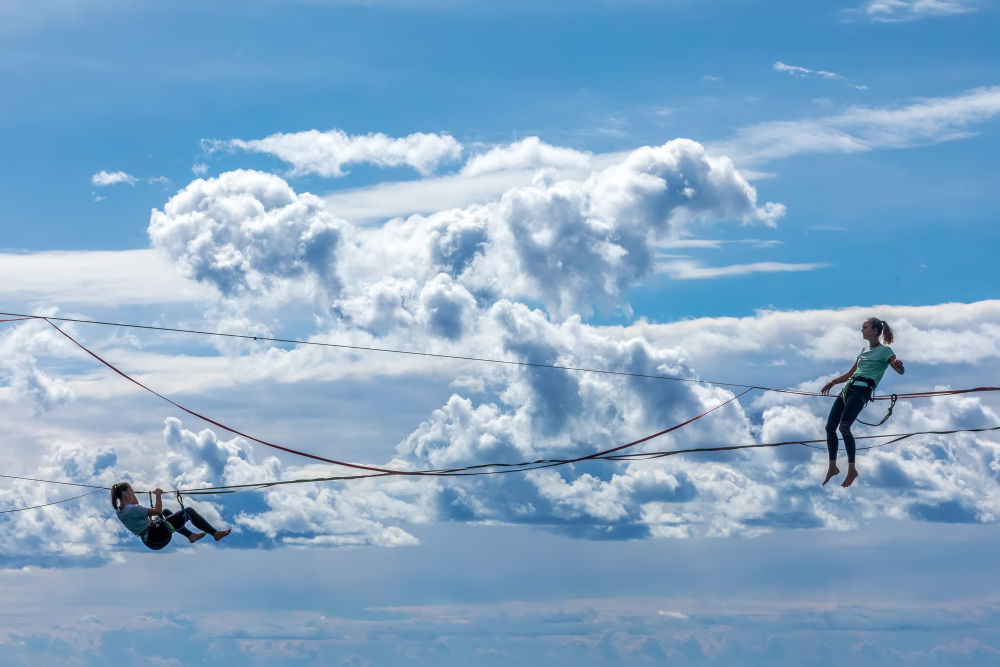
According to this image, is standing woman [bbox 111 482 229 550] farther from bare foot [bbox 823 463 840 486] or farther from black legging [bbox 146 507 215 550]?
bare foot [bbox 823 463 840 486]

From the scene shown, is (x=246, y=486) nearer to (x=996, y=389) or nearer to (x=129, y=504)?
(x=129, y=504)

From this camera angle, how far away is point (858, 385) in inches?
898

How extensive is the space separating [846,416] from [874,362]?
4.21 feet

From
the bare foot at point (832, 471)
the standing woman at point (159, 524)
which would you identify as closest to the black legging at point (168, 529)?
the standing woman at point (159, 524)

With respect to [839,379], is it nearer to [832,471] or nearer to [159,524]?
[832,471]

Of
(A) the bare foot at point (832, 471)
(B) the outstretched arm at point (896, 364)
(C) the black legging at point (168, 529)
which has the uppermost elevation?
(B) the outstretched arm at point (896, 364)

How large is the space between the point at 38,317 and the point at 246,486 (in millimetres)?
8573

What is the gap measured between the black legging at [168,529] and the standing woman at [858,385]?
14.2 m

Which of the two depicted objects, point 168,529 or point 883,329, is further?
point 168,529

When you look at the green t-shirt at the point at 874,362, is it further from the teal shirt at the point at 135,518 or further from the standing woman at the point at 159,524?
the teal shirt at the point at 135,518

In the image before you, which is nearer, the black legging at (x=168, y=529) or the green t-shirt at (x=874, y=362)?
the green t-shirt at (x=874, y=362)

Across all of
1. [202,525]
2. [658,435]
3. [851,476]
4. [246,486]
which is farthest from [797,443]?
[202,525]

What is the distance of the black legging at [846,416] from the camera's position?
22719 mm

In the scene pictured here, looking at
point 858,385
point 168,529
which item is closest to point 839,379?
point 858,385
